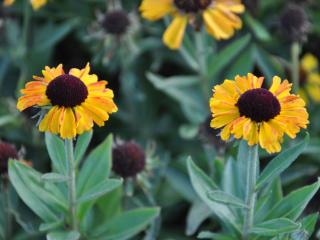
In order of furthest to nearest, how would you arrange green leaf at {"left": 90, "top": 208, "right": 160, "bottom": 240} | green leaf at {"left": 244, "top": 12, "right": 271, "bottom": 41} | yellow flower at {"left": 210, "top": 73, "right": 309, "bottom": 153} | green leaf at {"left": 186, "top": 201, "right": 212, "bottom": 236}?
green leaf at {"left": 244, "top": 12, "right": 271, "bottom": 41}, green leaf at {"left": 186, "top": 201, "right": 212, "bottom": 236}, green leaf at {"left": 90, "top": 208, "right": 160, "bottom": 240}, yellow flower at {"left": 210, "top": 73, "right": 309, "bottom": 153}

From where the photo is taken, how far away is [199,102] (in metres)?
1.95

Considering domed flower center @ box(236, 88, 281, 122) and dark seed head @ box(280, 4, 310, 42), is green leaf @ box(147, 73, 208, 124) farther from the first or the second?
domed flower center @ box(236, 88, 281, 122)

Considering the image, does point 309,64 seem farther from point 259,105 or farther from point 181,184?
point 259,105

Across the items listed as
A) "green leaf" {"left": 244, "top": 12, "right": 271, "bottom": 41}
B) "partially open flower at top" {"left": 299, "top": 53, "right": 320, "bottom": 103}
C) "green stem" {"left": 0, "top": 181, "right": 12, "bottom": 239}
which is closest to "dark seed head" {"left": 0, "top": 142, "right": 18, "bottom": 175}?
"green stem" {"left": 0, "top": 181, "right": 12, "bottom": 239}

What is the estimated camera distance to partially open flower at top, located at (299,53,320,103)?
6.55ft

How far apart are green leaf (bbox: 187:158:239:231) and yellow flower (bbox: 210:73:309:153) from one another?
26 cm

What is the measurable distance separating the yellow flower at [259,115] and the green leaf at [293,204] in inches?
7.8

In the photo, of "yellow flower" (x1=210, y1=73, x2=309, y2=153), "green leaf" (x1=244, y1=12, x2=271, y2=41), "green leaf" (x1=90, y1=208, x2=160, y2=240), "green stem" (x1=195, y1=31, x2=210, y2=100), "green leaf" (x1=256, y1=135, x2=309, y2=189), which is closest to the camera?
"yellow flower" (x1=210, y1=73, x2=309, y2=153)

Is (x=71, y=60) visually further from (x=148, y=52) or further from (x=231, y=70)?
(x=231, y=70)

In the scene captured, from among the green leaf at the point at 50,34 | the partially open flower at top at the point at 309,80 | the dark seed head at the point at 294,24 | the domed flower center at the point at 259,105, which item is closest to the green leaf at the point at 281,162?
the domed flower center at the point at 259,105

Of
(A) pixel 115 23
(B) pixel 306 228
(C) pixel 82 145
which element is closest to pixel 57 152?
(C) pixel 82 145

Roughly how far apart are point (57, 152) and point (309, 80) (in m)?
1.01

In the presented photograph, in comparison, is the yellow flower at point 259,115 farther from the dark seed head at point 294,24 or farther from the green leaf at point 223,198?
the dark seed head at point 294,24

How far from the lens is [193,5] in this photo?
172cm
